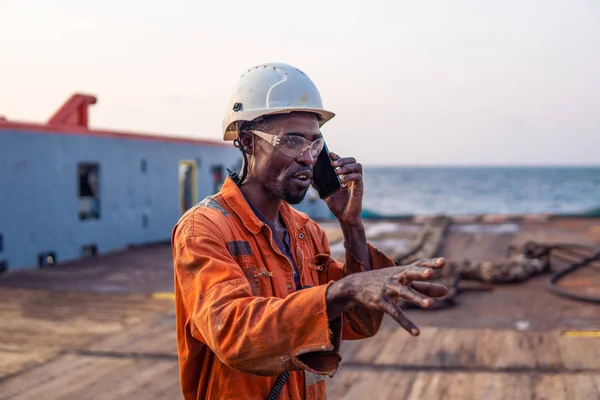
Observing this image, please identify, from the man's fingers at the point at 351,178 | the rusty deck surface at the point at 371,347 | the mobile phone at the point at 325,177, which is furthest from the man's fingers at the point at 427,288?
the rusty deck surface at the point at 371,347

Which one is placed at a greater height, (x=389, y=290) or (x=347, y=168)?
(x=347, y=168)

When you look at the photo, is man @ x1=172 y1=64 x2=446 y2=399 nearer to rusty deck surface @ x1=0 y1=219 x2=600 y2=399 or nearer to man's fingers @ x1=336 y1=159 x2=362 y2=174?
man's fingers @ x1=336 y1=159 x2=362 y2=174

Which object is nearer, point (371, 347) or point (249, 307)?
point (249, 307)

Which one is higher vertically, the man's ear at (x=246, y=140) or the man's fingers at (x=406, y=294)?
the man's ear at (x=246, y=140)

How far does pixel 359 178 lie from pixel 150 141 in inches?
507

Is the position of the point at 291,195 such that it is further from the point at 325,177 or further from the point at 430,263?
the point at 430,263

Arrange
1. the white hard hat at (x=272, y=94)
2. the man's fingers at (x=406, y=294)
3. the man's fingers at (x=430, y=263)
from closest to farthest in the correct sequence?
the man's fingers at (x=406, y=294) → the man's fingers at (x=430, y=263) → the white hard hat at (x=272, y=94)

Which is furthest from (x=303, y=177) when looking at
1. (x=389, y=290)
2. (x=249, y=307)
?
(x=389, y=290)

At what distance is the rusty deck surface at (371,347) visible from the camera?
204 inches

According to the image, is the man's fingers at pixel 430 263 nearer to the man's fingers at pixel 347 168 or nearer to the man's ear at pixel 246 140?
the man's fingers at pixel 347 168

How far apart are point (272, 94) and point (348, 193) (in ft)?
1.66

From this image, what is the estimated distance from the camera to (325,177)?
264 cm

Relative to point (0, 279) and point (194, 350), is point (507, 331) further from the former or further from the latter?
point (0, 279)

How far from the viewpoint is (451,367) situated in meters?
5.61
